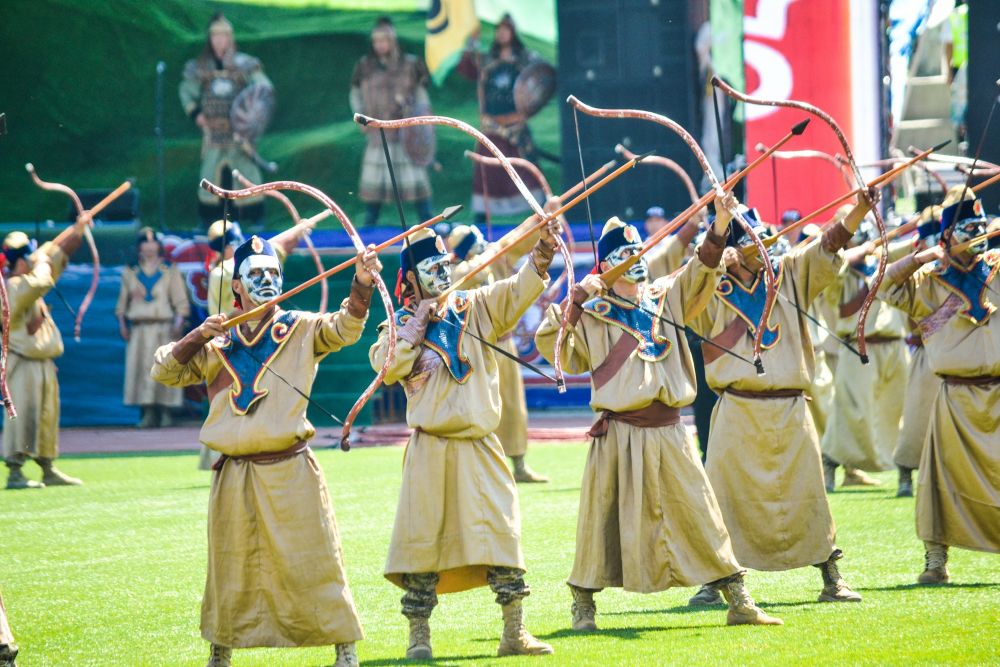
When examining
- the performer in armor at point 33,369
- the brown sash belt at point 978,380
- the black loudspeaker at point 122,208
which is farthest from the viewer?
the black loudspeaker at point 122,208

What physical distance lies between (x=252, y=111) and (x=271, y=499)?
1456 centimetres

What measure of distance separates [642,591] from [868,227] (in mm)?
6508

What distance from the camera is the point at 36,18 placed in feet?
68.1

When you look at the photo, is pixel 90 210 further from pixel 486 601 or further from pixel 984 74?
pixel 984 74

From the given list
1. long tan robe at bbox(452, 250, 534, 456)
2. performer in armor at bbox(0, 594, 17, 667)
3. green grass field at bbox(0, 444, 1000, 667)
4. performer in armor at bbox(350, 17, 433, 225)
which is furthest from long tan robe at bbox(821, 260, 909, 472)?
performer in armor at bbox(350, 17, 433, 225)

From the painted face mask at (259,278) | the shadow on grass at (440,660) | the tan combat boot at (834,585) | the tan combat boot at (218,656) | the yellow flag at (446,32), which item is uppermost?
the yellow flag at (446,32)

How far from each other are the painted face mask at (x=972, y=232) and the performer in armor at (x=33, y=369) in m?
7.63

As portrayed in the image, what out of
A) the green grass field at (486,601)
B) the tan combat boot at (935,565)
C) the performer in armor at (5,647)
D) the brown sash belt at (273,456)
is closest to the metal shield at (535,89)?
the green grass field at (486,601)

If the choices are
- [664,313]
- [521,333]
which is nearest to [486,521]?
[664,313]

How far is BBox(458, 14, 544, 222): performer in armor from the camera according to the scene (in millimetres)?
19172

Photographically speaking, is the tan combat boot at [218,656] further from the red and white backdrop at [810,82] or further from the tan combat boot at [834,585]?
the red and white backdrop at [810,82]

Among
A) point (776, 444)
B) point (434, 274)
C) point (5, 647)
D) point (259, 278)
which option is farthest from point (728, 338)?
point (5, 647)

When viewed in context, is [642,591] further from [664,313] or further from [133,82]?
[133,82]

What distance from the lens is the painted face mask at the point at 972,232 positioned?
28.6 ft
